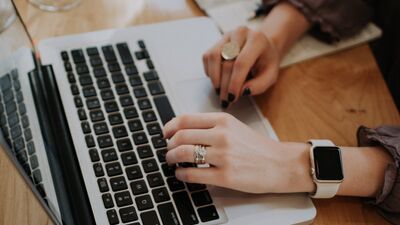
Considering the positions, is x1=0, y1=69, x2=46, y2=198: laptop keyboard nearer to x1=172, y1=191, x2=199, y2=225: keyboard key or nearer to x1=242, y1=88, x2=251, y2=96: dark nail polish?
x1=172, y1=191, x2=199, y2=225: keyboard key

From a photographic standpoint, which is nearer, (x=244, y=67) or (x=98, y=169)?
(x=98, y=169)

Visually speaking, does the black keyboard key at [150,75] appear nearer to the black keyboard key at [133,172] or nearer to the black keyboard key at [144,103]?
the black keyboard key at [144,103]

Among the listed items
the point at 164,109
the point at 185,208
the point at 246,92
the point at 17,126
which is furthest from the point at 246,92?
the point at 17,126

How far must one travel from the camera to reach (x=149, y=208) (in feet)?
2.16

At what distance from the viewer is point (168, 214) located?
65cm

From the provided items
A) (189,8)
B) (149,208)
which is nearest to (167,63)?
(189,8)

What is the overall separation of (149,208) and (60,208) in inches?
4.5

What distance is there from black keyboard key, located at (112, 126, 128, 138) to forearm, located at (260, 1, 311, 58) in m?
0.34

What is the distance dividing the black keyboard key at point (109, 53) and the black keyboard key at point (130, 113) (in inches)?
4.6

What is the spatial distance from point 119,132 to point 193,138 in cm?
12

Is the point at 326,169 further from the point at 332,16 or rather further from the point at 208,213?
the point at 332,16

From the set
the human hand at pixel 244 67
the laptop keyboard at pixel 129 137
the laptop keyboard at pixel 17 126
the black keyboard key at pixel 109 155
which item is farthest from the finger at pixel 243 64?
the laptop keyboard at pixel 17 126

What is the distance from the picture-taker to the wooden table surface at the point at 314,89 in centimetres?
80

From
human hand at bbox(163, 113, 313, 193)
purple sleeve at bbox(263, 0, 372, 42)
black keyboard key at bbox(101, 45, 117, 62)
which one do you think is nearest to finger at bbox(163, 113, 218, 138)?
human hand at bbox(163, 113, 313, 193)
